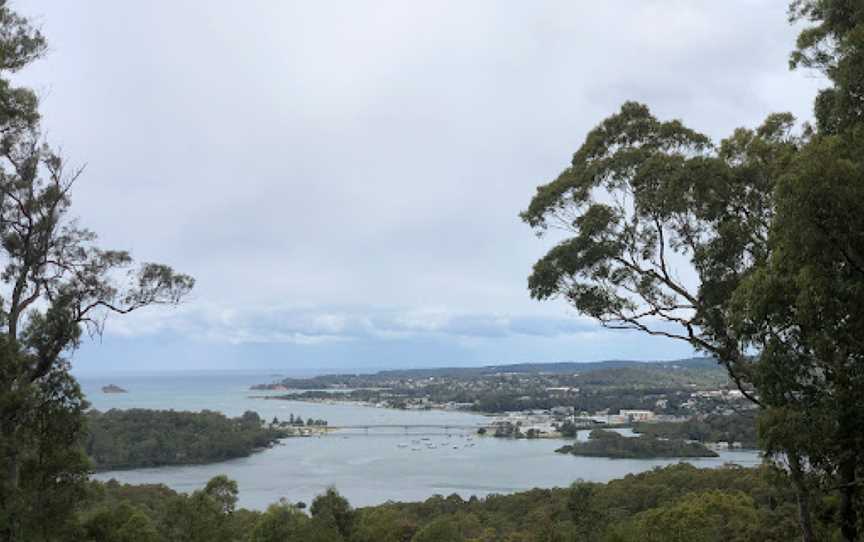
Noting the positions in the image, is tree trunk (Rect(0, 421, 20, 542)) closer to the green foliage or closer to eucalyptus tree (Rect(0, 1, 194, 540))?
eucalyptus tree (Rect(0, 1, 194, 540))

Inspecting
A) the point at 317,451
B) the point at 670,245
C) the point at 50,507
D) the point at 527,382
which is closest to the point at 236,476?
the point at 317,451

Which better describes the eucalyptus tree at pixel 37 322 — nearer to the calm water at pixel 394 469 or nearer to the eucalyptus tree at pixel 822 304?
the eucalyptus tree at pixel 822 304

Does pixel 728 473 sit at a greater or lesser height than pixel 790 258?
lesser

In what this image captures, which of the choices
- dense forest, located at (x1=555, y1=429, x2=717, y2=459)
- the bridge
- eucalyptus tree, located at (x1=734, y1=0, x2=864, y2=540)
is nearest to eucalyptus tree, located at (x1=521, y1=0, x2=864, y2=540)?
eucalyptus tree, located at (x1=734, y1=0, x2=864, y2=540)

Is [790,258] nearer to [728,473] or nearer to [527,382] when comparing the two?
[728,473]

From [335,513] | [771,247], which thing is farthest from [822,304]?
[335,513]

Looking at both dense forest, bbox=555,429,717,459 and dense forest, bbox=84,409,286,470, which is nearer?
dense forest, bbox=84,409,286,470

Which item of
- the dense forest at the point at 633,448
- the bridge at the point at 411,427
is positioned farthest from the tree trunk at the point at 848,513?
the bridge at the point at 411,427

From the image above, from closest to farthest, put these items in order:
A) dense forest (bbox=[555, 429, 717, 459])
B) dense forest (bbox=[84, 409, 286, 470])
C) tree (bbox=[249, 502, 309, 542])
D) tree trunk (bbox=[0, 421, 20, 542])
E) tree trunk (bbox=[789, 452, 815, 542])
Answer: tree trunk (bbox=[789, 452, 815, 542]) < tree trunk (bbox=[0, 421, 20, 542]) < tree (bbox=[249, 502, 309, 542]) < dense forest (bbox=[84, 409, 286, 470]) < dense forest (bbox=[555, 429, 717, 459])
